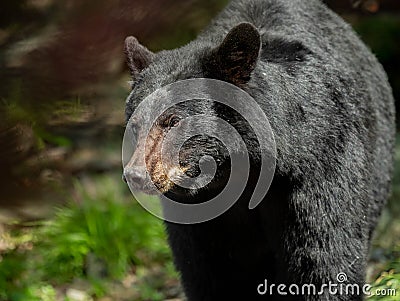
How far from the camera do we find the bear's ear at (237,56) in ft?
11.1

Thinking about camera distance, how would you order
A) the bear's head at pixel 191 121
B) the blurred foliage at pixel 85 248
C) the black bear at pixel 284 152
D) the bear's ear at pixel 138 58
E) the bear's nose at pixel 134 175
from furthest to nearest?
the blurred foliage at pixel 85 248 → the bear's ear at pixel 138 58 → the black bear at pixel 284 152 → the bear's head at pixel 191 121 → the bear's nose at pixel 134 175

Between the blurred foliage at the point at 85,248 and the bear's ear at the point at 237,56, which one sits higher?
the bear's ear at the point at 237,56

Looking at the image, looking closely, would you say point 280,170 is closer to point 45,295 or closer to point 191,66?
point 191,66

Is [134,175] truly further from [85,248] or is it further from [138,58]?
[85,248]

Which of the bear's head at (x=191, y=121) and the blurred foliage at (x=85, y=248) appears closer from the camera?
the bear's head at (x=191, y=121)

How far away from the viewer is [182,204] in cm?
393

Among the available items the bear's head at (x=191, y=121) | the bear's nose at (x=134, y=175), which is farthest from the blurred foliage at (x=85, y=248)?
the bear's nose at (x=134, y=175)

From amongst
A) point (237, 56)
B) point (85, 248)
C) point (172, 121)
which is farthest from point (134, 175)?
point (85, 248)

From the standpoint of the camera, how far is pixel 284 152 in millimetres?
3664

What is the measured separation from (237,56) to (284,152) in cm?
55

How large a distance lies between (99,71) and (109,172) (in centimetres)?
503

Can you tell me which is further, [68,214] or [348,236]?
[68,214]

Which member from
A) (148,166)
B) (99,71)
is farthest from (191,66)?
(99,71)

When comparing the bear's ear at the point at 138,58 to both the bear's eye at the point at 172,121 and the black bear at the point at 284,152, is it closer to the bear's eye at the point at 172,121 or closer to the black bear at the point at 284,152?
the black bear at the point at 284,152
